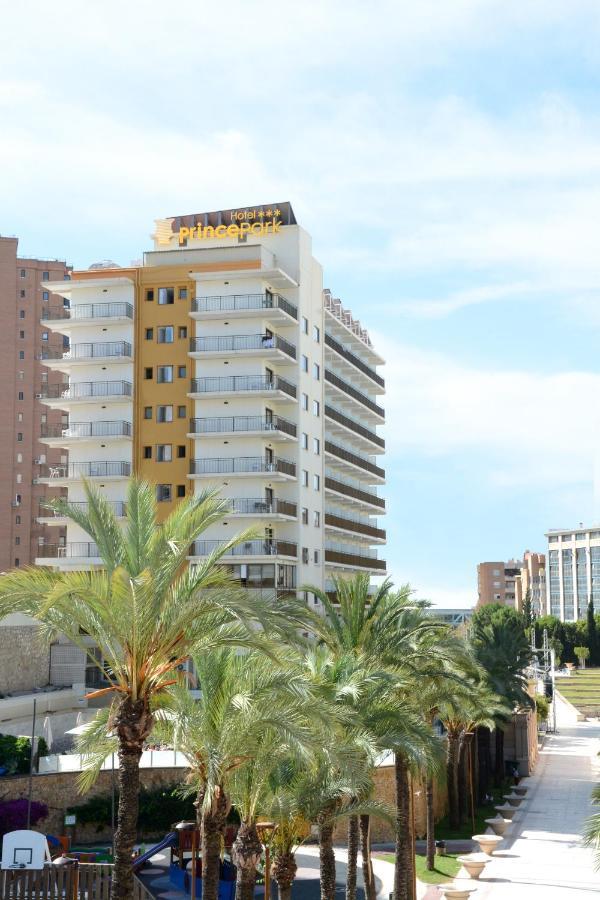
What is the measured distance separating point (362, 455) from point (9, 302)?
1728 inches

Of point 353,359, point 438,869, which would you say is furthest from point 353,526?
point 438,869

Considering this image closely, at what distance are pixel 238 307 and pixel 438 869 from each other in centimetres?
3789

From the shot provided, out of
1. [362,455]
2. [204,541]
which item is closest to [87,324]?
[204,541]

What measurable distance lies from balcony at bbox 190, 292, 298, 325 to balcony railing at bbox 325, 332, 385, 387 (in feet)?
36.3

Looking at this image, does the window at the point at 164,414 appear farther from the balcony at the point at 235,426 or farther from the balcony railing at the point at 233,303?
the balcony railing at the point at 233,303

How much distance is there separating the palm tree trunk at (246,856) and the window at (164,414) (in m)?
46.3

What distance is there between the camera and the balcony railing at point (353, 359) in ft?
257

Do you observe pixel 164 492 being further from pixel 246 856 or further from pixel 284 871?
pixel 246 856

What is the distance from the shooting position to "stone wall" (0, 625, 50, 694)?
55812mm

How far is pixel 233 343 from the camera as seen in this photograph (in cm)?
6619

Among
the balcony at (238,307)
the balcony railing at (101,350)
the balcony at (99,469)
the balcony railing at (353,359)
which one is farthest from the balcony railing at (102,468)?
the balcony railing at (353,359)

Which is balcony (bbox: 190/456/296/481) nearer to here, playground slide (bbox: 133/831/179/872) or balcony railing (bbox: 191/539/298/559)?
balcony railing (bbox: 191/539/298/559)

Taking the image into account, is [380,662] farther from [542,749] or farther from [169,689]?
[542,749]

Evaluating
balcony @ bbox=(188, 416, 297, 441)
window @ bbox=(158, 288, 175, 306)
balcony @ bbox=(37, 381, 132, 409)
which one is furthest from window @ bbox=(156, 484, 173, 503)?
window @ bbox=(158, 288, 175, 306)
